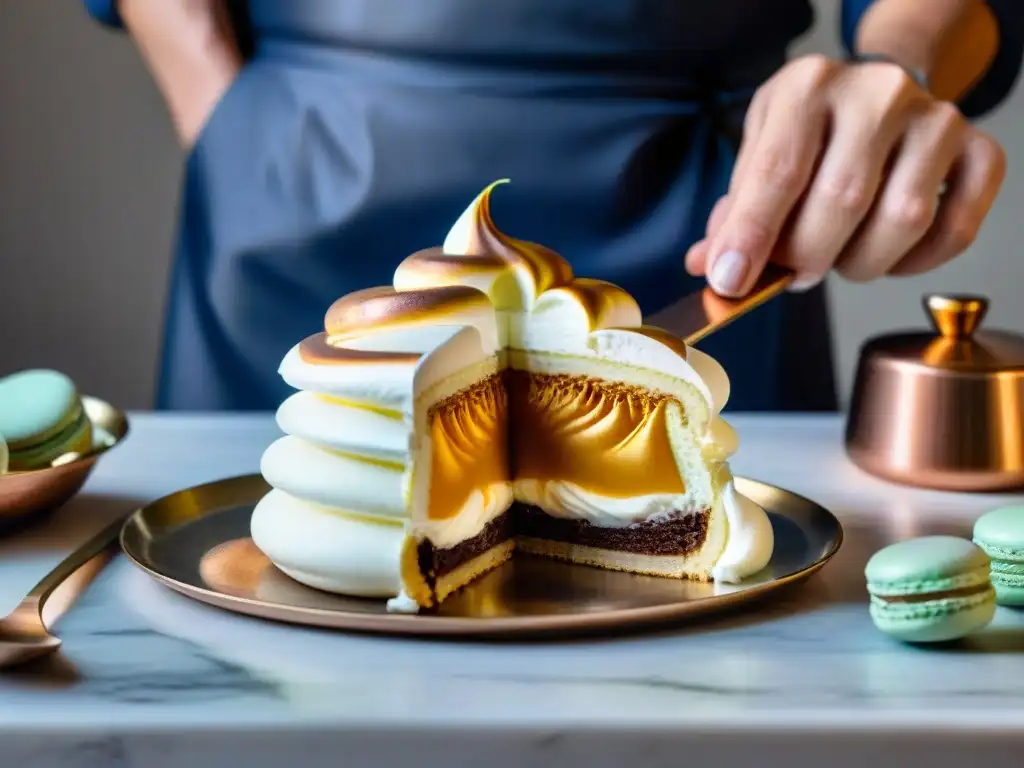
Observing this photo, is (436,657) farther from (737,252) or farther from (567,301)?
(737,252)

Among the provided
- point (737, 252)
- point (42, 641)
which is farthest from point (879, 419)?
point (42, 641)

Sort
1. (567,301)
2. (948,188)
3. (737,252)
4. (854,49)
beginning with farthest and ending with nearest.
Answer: (854,49) → (948,188) → (737,252) → (567,301)

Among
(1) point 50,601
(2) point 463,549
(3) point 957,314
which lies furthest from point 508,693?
(3) point 957,314

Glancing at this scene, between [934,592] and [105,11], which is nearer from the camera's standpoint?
[934,592]

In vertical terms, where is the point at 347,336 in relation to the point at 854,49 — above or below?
below

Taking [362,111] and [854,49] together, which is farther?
[854,49]

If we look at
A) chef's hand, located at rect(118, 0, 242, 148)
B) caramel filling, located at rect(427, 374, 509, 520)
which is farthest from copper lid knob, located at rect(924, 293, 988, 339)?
chef's hand, located at rect(118, 0, 242, 148)

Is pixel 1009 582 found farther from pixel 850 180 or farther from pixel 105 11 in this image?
pixel 105 11
